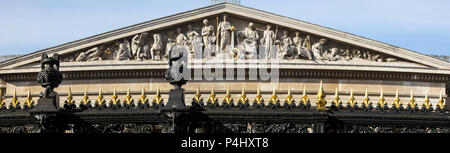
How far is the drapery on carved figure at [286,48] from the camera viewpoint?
40.8 metres

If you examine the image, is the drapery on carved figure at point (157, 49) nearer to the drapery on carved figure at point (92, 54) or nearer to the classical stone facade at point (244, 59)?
the classical stone facade at point (244, 59)

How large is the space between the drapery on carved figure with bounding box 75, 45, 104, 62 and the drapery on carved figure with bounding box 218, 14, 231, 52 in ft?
16.6

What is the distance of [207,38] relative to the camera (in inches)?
1598

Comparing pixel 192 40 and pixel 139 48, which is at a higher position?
pixel 192 40

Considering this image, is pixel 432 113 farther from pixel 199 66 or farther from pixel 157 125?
pixel 199 66

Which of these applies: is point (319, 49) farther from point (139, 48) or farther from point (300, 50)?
point (139, 48)

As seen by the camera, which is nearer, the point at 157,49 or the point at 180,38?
the point at 180,38

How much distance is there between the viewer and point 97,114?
1566cm

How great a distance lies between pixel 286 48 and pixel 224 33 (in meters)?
2.66

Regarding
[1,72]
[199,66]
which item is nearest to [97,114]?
[199,66]

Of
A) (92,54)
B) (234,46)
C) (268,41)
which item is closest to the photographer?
(234,46)

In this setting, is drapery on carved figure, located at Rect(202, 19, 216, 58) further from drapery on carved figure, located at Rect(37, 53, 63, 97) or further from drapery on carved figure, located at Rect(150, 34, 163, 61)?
drapery on carved figure, located at Rect(37, 53, 63, 97)

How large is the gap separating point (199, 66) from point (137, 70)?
306 cm

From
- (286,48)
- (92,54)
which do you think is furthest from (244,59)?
(92,54)
